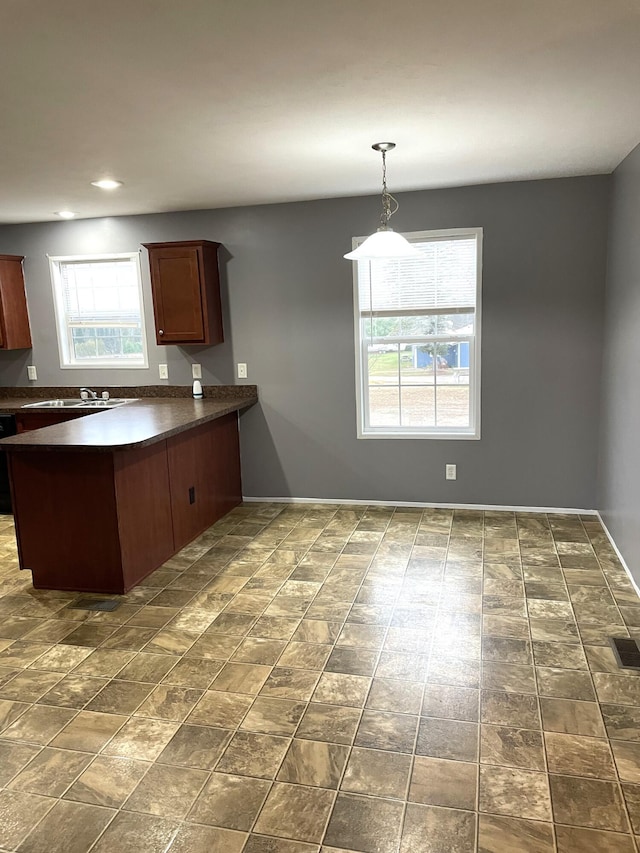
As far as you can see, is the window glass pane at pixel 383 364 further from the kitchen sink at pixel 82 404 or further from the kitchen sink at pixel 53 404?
the kitchen sink at pixel 53 404

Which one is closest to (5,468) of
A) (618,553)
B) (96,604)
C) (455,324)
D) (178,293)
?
(178,293)

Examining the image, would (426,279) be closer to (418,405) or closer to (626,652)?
→ (418,405)

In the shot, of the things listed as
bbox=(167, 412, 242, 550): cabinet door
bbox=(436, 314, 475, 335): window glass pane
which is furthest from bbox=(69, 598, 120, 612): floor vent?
bbox=(436, 314, 475, 335): window glass pane

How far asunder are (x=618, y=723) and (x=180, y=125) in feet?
9.69

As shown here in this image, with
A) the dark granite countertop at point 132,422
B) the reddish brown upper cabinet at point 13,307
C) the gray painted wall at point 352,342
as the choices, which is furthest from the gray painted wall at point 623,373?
the reddish brown upper cabinet at point 13,307

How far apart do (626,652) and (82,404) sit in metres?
4.28

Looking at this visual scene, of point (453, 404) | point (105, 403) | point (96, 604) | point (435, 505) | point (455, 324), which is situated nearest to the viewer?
point (96, 604)

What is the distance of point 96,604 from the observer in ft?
11.1

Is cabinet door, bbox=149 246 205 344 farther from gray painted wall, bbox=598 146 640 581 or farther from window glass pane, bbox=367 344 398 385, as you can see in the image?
gray painted wall, bbox=598 146 640 581

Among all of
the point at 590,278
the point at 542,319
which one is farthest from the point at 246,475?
the point at 590,278

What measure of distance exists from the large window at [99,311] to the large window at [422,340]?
1872 millimetres

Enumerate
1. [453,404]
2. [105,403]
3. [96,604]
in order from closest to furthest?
[96,604]
[453,404]
[105,403]

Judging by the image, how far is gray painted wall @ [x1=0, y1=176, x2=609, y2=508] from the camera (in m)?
4.32

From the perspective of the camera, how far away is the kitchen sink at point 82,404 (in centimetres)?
493
